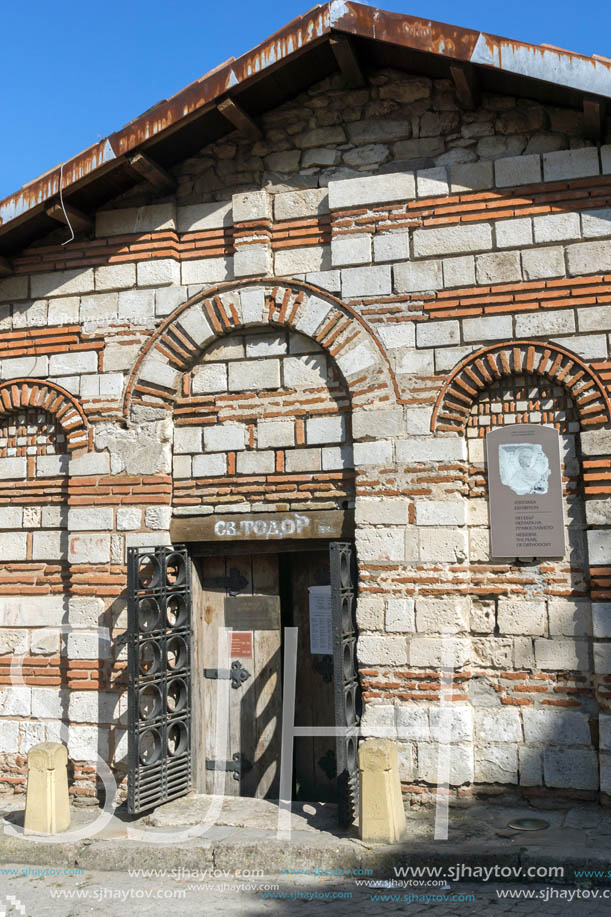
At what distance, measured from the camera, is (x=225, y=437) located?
24.0ft

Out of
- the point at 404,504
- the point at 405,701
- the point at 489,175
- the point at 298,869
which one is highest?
the point at 489,175

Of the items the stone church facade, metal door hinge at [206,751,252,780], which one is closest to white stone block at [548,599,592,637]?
the stone church facade

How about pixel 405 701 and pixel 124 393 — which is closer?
pixel 405 701

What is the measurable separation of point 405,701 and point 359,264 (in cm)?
351

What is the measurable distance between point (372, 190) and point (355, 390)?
1672 millimetres

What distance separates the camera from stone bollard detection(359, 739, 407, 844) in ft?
19.0

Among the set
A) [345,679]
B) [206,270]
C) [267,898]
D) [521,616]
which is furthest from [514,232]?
[267,898]

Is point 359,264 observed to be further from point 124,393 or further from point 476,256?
point 124,393

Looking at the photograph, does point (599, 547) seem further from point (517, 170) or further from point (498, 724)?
point (517, 170)

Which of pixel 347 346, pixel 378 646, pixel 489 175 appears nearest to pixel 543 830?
pixel 378 646

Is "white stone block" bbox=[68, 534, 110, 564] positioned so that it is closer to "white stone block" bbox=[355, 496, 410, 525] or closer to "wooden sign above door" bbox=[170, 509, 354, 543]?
"wooden sign above door" bbox=[170, 509, 354, 543]

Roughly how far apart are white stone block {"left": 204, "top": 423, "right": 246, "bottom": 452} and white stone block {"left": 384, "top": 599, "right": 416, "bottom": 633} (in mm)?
1834

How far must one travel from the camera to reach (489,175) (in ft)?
22.4

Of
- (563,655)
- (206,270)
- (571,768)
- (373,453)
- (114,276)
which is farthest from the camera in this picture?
(114,276)
